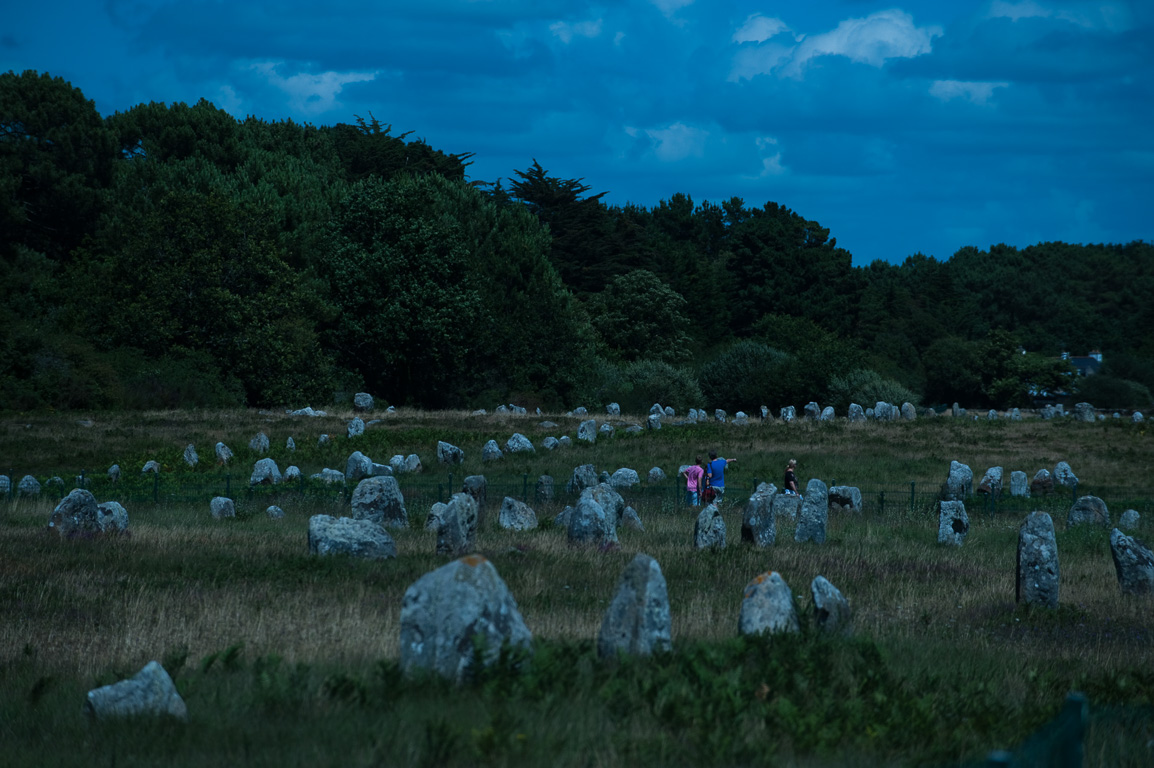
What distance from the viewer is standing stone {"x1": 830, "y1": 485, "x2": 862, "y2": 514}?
25.2m

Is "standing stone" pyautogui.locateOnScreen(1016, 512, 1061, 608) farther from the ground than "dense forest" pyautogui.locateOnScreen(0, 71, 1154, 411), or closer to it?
closer to it

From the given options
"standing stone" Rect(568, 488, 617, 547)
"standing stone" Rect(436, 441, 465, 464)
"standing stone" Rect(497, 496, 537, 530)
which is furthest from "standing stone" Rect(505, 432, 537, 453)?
"standing stone" Rect(568, 488, 617, 547)

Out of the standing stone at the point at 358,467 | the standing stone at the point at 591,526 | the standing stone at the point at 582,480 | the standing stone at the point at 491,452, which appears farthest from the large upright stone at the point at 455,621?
the standing stone at the point at 491,452

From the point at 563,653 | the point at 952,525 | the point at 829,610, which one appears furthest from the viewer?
the point at 952,525

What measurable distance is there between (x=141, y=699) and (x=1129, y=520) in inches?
843

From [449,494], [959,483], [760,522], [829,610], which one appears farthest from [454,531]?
[959,483]

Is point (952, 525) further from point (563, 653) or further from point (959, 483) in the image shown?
point (563, 653)

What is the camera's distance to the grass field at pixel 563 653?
657 centimetres

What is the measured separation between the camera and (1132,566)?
14.9 metres

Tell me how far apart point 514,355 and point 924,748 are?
52.6 meters

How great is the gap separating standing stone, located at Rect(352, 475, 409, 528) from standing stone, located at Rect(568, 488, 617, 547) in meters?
4.04

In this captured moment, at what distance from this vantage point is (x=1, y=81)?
59.2 metres

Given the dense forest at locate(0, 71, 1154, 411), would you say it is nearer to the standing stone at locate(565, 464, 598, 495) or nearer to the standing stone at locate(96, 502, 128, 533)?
the standing stone at locate(565, 464, 598, 495)

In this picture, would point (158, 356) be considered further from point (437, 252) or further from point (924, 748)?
point (924, 748)
